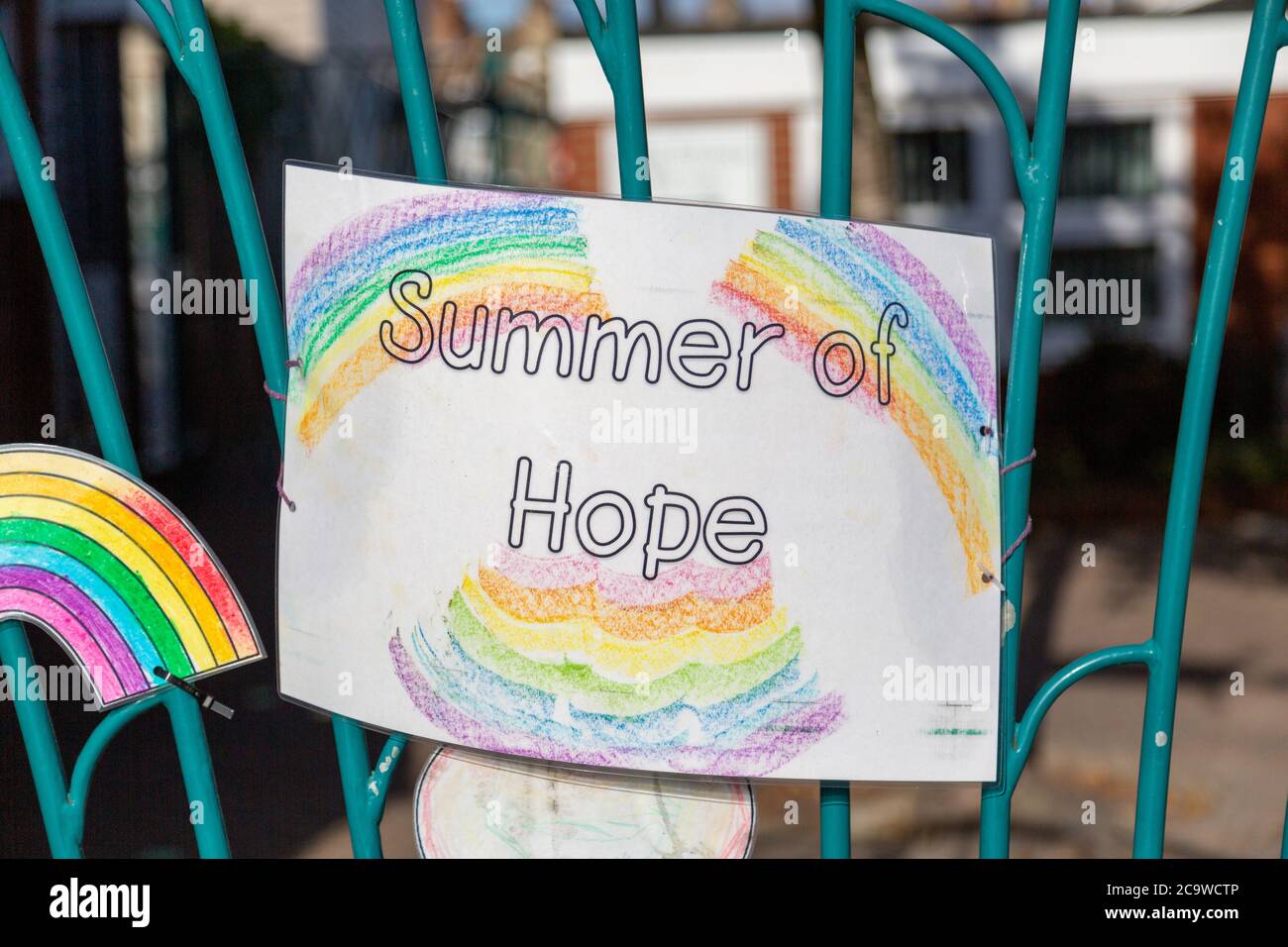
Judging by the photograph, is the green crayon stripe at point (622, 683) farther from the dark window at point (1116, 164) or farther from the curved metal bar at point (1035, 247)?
the dark window at point (1116, 164)

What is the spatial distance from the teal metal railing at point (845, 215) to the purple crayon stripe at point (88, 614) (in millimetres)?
36

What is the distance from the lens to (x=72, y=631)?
1.07 meters

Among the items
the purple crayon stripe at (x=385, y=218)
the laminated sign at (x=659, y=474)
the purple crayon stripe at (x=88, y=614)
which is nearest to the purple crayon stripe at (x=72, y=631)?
the purple crayon stripe at (x=88, y=614)

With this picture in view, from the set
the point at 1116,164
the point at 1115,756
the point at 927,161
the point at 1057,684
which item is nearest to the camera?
the point at 1057,684

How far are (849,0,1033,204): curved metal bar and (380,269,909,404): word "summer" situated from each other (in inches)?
6.0

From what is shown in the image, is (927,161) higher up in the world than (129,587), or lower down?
higher up

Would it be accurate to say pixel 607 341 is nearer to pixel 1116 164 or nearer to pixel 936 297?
pixel 936 297

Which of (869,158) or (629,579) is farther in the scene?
(869,158)

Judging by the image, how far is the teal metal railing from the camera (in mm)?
984

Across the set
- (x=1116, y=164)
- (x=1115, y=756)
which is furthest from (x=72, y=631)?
(x=1116, y=164)

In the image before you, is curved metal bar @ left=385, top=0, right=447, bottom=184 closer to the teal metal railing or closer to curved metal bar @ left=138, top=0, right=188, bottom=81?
the teal metal railing

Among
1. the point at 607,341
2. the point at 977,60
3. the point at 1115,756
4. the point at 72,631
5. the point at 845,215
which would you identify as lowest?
the point at 1115,756

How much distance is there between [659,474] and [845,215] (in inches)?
10.6
